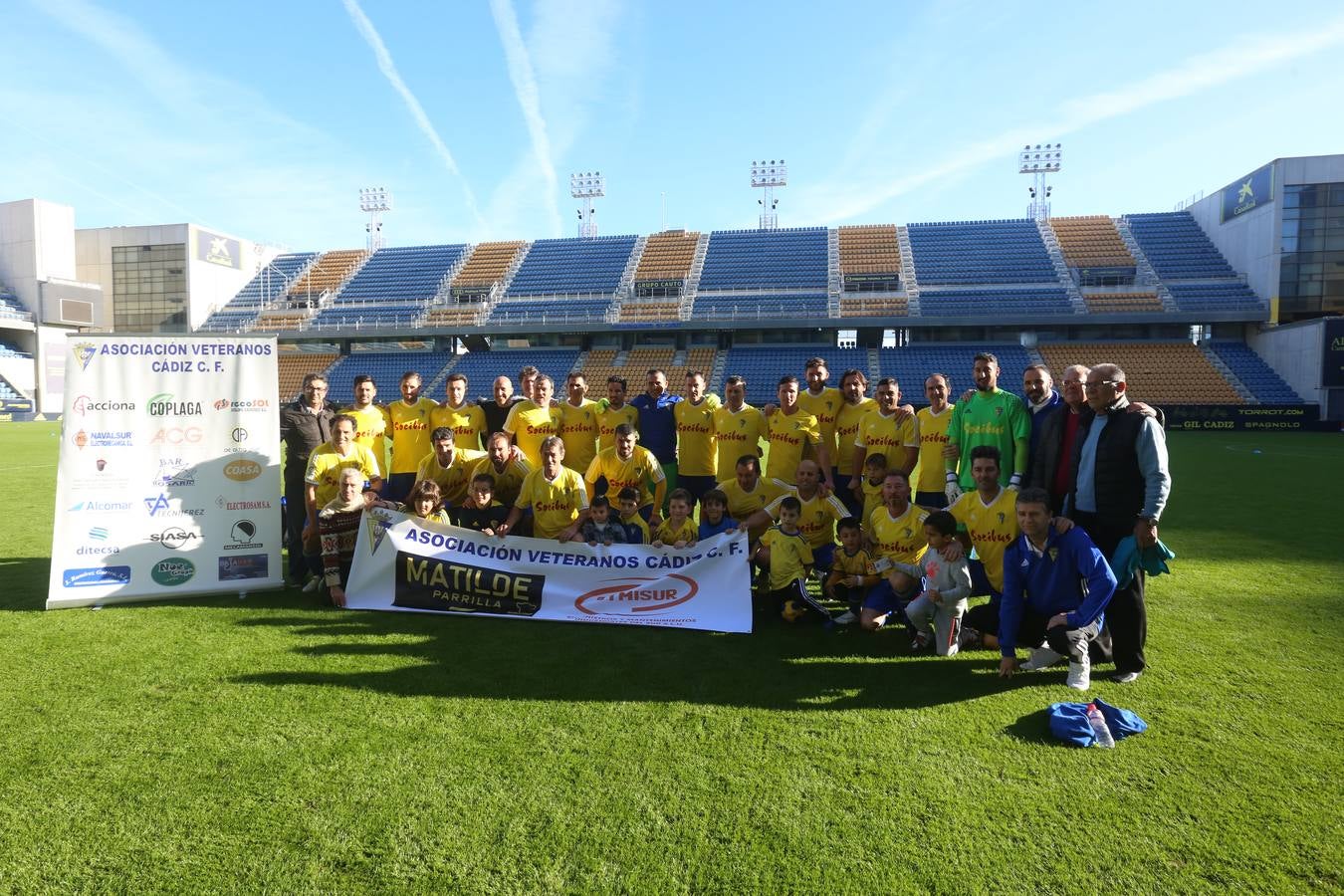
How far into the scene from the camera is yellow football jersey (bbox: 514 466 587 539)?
5992 millimetres

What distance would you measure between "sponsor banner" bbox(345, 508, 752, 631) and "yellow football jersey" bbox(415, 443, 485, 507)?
29.8 inches

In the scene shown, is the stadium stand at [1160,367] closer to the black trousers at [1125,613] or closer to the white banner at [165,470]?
the black trousers at [1125,613]

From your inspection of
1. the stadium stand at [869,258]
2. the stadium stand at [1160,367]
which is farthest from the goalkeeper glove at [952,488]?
the stadium stand at [869,258]

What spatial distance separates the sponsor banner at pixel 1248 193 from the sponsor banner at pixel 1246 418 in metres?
10.4

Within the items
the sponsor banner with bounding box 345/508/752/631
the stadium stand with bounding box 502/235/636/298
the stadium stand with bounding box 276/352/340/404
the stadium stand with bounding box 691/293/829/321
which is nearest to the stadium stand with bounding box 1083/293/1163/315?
the stadium stand with bounding box 691/293/829/321

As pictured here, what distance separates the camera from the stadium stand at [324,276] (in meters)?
42.8

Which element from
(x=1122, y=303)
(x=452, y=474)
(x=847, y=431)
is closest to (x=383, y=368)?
(x=452, y=474)

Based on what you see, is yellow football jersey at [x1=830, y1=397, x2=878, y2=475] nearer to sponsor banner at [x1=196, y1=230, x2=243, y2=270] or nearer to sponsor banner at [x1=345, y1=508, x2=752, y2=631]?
sponsor banner at [x1=345, y1=508, x2=752, y2=631]

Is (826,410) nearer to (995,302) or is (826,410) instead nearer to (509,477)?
(509,477)

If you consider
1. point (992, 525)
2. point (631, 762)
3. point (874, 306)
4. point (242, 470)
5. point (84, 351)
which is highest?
point (874, 306)

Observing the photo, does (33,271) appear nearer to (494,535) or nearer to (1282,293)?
(494,535)

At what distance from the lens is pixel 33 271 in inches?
1666

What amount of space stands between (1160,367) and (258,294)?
168ft

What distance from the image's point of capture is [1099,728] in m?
3.42
